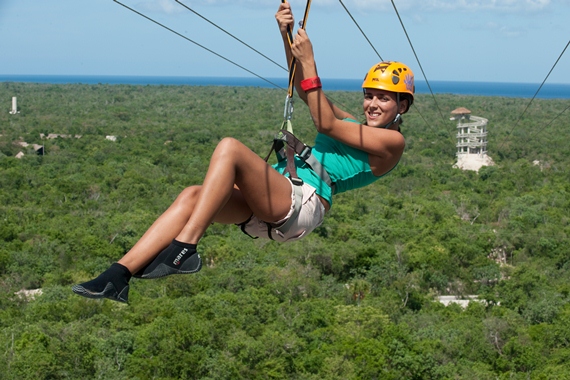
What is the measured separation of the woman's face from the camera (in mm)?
4516

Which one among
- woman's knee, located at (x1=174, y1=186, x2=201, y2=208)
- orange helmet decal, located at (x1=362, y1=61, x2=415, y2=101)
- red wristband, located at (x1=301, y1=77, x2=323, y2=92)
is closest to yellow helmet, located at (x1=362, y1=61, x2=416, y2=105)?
Answer: orange helmet decal, located at (x1=362, y1=61, x2=415, y2=101)

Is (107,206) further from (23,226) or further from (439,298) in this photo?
(439,298)

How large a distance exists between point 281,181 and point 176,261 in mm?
674

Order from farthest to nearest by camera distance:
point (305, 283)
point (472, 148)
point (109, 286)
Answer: point (472, 148)
point (305, 283)
point (109, 286)

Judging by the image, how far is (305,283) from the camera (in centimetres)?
2400

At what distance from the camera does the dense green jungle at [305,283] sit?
1894cm

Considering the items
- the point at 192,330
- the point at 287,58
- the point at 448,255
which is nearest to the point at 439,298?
the point at 448,255

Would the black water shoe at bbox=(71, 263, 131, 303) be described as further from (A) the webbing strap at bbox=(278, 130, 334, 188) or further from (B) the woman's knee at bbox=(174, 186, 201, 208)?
(A) the webbing strap at bbox=(278, 130, 334, 188)

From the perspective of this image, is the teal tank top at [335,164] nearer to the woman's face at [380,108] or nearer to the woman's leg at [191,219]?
the woman's face at [380,108]

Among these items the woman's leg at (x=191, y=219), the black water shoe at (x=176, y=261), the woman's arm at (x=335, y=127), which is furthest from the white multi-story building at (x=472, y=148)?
the black water shoe at (x=176, y=261)

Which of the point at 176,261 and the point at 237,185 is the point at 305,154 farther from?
the point at 176,261

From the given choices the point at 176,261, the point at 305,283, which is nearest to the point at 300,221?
the point at 176,261

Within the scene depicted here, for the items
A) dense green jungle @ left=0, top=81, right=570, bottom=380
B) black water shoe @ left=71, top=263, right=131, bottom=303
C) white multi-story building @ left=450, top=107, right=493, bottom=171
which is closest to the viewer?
black water shoe @ left=71, top=263, right=131, bottom=303

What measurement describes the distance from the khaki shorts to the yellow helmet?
2.22 feet
